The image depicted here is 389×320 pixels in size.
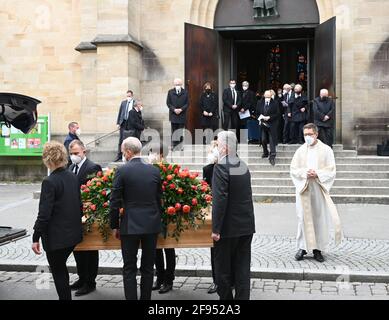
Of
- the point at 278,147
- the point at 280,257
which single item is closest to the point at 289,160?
the point at 278,147

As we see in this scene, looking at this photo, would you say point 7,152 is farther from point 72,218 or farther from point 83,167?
point 72,218

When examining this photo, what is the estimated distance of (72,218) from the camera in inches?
215

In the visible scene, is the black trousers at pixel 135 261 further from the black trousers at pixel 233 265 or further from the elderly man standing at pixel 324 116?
the elderly man standing at pixel 324 116

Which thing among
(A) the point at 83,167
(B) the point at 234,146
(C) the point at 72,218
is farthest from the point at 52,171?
(B) the point at 234,146

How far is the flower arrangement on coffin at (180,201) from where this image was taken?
19.3 ft

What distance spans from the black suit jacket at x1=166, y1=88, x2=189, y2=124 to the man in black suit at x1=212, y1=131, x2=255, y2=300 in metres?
9.62

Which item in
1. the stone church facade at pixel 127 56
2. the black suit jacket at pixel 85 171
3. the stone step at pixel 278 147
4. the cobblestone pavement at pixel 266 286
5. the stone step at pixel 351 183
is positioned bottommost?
the cobblestone pavement at pixel 266 286

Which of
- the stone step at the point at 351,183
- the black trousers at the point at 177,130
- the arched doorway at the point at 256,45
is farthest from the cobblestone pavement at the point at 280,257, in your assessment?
the arched doorway at the point at 256,45

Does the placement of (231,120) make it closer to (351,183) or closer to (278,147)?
(278,147)

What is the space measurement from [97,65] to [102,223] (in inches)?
439

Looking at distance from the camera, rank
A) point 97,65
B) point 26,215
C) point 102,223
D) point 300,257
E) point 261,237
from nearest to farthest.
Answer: point 102,223 → point 300,257 → point 261,237 → point 26,215 → point 97,65

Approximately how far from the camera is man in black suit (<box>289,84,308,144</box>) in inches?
602

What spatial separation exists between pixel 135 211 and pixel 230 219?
0.92 m

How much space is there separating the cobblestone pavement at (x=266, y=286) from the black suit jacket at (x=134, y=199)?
49.6 inches
